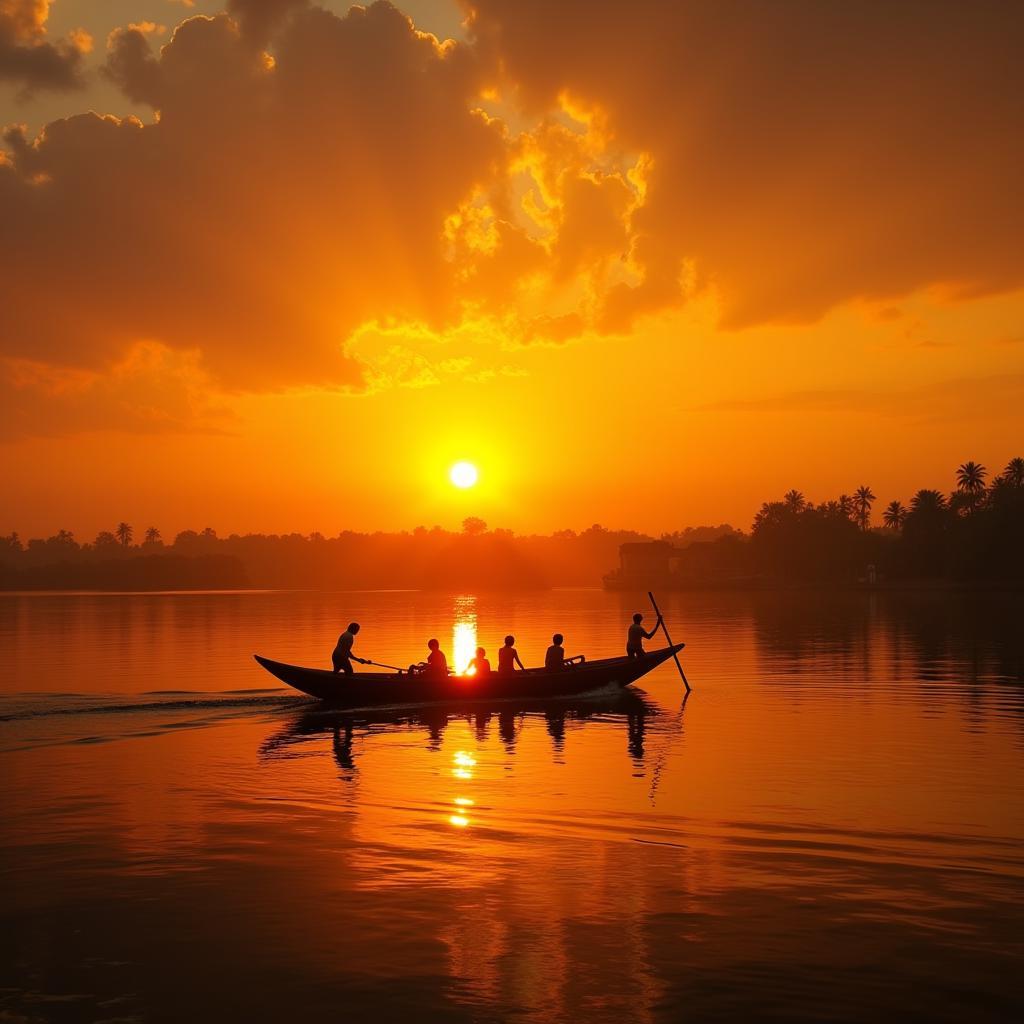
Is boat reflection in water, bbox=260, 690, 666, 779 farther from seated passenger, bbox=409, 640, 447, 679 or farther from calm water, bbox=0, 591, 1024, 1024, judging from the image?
seated passenger, bbox=409, 640, 447, 679

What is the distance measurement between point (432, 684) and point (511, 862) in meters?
17.8

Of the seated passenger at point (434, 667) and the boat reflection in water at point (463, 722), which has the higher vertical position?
the seated passenger at point (434, 667)

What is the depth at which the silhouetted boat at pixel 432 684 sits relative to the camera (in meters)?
30.4

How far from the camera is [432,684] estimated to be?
1232 inches

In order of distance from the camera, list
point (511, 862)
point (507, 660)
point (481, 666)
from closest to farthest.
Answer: point (511, 862), point (481, 666), point (507, 660)

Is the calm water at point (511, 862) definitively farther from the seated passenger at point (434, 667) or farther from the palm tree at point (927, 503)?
the palm tree at point (927, 503)

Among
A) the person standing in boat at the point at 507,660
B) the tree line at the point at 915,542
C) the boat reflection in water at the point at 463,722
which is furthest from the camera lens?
the tree line at the point at 915,542

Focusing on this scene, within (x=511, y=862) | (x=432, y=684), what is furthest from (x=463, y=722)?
(x=511, y=862)

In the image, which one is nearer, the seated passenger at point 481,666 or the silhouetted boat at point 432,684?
the silhouetted boat at point 432,684

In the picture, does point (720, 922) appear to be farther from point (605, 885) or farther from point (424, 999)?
point (424, 999)

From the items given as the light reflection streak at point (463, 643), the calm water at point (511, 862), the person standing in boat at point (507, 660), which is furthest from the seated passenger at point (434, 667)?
the light reflection streak at point (463, 643)

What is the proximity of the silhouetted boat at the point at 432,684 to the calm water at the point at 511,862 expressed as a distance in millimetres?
801

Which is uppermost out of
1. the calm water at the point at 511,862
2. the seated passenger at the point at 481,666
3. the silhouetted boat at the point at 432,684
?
the seated passenger at the point at 481,666

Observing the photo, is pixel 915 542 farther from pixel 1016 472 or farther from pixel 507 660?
pixel 507 660
